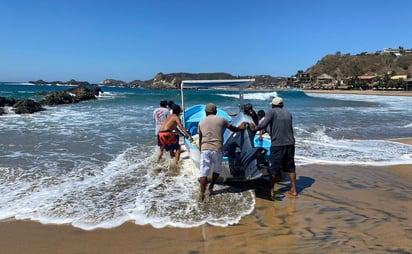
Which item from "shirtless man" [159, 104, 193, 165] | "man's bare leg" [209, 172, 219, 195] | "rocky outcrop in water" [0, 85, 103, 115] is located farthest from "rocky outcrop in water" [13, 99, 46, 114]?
"man's bare leg" [209, 172, 219, 195]

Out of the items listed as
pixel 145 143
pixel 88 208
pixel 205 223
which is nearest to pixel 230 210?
pixel 205 223

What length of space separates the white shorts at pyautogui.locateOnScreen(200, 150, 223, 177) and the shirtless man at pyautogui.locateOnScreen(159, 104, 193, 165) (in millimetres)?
1555

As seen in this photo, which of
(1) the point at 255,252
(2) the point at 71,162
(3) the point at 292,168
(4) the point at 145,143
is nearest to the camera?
(1) the point at 255,252

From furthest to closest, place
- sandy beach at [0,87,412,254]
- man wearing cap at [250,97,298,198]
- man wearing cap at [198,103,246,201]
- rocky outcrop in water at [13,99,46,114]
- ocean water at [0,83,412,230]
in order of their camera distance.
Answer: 1. rocky outcrop in water at [13,99,46,114]
2. man wearing cap at [250,97,298,198]
3. man wearing cap at [198,103,246,201]
4. ocean water at [0,83,412,230]
5. sandy beach at [0,87,412,254]

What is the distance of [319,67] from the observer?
162750 mm

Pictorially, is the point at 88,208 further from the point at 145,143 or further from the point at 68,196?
the point at 145,143

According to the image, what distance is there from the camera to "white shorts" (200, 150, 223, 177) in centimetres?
596

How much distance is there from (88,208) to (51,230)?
0.92 metres

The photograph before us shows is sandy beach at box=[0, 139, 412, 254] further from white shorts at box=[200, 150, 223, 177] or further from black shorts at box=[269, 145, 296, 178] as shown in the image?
white shorts at box=[200, 150, 223, 177]

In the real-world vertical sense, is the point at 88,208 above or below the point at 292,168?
below

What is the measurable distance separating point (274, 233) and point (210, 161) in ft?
5.90

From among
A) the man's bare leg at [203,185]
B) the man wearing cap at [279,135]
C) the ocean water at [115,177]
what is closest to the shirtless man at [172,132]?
the ocean water at [115,177]

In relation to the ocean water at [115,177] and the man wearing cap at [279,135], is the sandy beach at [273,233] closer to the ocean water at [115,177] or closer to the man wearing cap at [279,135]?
the ocean water at [115,177]

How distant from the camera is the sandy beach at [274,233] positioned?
425 centimetres
